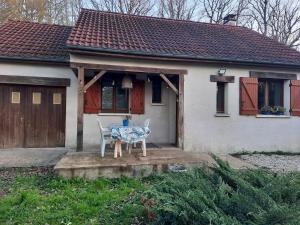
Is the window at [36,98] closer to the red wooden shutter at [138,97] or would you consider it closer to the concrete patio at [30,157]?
the concrete patio at [30,157]

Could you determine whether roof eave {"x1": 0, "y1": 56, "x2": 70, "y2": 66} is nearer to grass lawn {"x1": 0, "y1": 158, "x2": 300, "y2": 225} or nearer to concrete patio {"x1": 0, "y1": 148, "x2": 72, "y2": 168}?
concrete patio {"x1": 0, "y1": 148, "x2": 72, "y2": 168}

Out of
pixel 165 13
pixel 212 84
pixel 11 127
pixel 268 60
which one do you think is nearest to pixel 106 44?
pixel 212 84

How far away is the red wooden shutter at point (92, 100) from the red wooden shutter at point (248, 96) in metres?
4.93

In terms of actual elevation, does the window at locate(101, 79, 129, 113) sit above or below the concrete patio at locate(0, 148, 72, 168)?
above

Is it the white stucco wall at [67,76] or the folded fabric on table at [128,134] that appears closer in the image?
the folded fabric on table at [128,134]

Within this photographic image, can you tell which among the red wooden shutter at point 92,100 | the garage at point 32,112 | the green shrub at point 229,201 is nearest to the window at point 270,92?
the red wooden shutter at point 92,100

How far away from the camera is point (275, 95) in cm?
1010

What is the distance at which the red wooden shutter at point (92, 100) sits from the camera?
9391 mm

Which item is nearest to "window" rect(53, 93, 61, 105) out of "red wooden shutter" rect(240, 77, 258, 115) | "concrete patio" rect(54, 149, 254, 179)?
"concrete patio" rect(54, 149, 254, 179)

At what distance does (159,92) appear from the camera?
10422 mm

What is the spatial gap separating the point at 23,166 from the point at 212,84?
612cm

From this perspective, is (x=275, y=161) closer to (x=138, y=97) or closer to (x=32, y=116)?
(x=138, y=97)

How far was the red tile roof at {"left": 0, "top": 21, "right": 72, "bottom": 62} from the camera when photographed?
919 centimetres

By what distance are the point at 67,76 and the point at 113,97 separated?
1.74m
